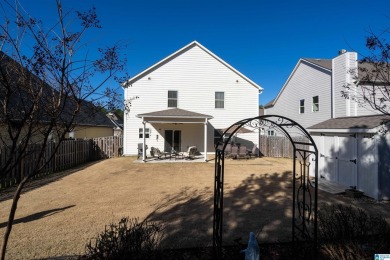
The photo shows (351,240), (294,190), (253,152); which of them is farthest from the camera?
(253,152)

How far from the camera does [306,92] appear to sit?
68.0 feet

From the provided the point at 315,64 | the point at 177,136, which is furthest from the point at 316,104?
the point at 177,136

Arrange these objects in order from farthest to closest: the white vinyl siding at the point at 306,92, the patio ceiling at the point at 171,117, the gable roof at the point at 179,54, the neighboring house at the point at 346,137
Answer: the gable roof at the point at 179,54 < the white vinyl siding at the point at 306,92 < the patio ceiling at the point at 171,117 < the neighboring house at the point at 346,137

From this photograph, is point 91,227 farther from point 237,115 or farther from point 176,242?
point 237,115

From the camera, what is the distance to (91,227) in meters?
5.45

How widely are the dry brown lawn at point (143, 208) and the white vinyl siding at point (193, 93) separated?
8.52 metres

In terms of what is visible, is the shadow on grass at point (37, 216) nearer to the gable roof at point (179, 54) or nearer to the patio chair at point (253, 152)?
the gable roof at point (179, 54)

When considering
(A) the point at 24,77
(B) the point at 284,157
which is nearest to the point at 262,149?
(B) the point at 284,157

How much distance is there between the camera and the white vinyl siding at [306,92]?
58.1 feet

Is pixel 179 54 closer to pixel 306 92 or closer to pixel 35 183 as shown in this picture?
pixel 306 92

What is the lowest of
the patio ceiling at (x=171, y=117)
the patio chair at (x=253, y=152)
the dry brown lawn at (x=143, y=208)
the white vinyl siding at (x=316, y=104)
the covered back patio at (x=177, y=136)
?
the dry brown lawn at (x=143, y=208)

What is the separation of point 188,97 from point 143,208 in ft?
47.7

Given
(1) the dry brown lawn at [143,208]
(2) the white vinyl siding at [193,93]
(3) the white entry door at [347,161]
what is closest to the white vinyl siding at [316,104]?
(2) the white vinyl siding at [193,93]

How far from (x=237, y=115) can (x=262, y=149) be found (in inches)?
154
